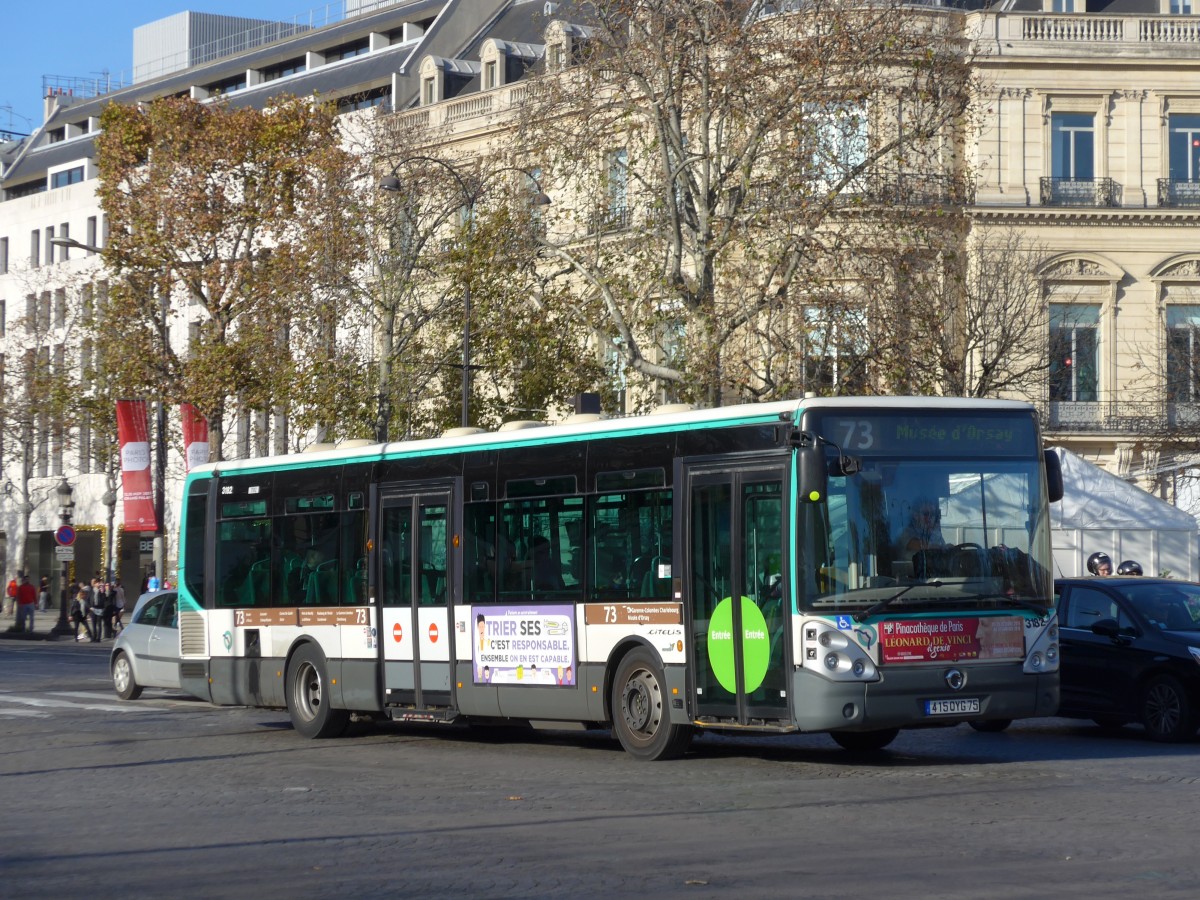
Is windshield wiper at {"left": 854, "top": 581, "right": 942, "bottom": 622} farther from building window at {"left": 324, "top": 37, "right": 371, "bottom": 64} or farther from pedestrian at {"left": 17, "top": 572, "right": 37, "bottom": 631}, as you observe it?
building window at {"left": 324, "top": 37, "right": 371, "bottom": 64}

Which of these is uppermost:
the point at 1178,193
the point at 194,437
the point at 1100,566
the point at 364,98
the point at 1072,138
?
the point at 364,98

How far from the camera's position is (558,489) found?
16.7m

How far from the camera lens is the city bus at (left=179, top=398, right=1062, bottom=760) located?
14.2m

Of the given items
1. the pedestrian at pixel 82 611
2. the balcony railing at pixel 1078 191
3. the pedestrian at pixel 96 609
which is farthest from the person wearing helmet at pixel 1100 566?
the pedestrian at pixel 82 611

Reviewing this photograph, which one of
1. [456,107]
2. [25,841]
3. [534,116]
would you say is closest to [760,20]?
[534,116]

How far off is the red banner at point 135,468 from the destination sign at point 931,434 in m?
25.1

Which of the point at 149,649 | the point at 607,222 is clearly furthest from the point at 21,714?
the point at 607,222

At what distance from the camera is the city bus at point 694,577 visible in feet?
46.7

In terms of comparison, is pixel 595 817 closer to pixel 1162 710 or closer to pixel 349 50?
pixel 1162 710

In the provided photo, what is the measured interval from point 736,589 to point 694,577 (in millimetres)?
502

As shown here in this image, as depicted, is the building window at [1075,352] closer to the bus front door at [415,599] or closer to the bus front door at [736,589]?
the bus front door at [415,599]

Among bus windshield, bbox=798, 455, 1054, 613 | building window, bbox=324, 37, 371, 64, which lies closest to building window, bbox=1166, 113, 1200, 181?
building window, bbox=324, 37, 371, 64

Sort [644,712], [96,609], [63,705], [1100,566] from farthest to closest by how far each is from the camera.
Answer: [96,609] → [63,705] → [1100,566] → [644,712]

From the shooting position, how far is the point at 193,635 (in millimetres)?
21219
